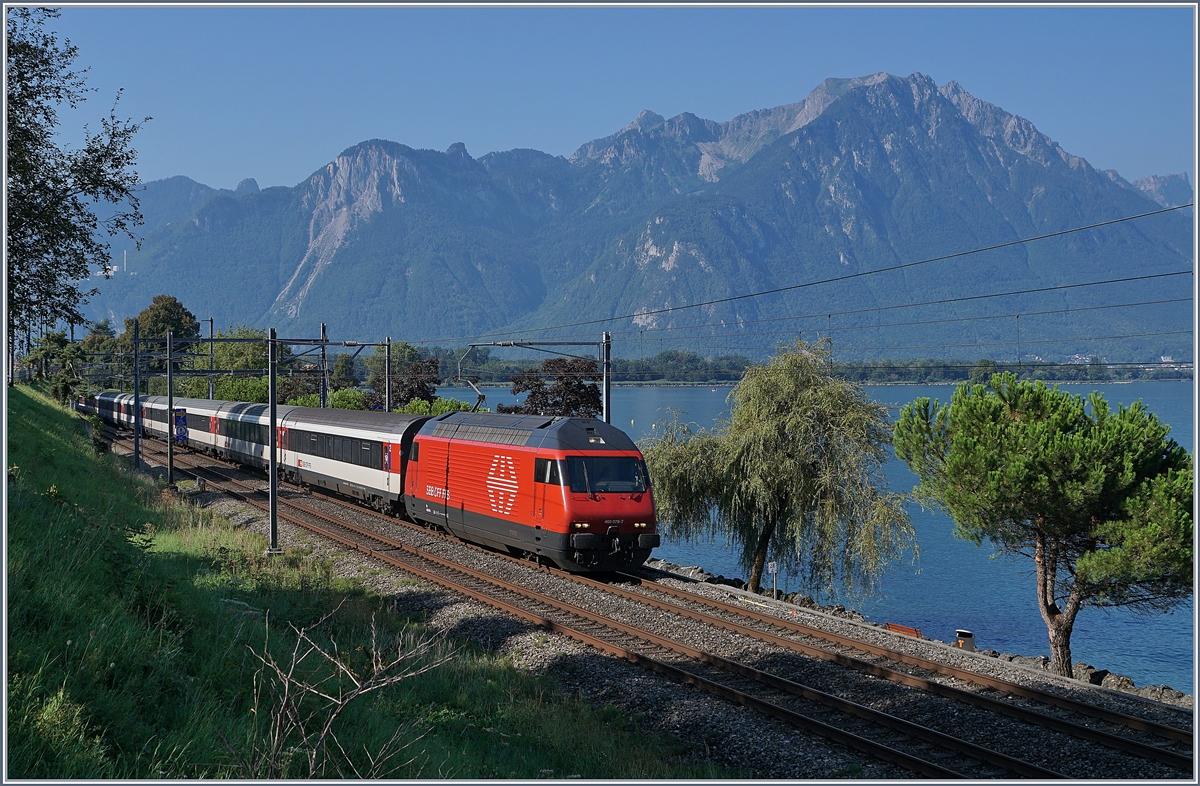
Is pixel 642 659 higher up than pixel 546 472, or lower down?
lower down

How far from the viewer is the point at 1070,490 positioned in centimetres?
1942

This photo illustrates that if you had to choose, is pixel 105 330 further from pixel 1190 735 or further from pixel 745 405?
pixel 1190 735

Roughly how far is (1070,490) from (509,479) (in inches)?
502

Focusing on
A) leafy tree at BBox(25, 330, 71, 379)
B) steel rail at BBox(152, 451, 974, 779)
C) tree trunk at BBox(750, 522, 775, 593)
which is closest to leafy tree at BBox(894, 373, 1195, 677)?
tree trunk at BBox(750, 522, 775, 593)

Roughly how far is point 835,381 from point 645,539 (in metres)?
10.5

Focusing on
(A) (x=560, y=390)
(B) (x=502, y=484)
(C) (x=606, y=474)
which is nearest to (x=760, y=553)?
(C) (x=606, y=474)

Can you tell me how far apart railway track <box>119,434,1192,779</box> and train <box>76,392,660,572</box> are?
1.26 metres

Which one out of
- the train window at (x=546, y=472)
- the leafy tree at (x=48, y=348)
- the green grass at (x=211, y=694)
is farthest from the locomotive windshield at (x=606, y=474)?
the leafy tree at (x=48, y=348)

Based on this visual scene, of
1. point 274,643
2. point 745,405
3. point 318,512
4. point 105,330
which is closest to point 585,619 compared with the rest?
point 274,643

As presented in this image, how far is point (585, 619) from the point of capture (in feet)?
60.1

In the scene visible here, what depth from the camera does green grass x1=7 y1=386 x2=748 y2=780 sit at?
25.6ft

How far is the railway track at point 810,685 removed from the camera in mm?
11516

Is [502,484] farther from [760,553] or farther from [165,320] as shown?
[165,320]

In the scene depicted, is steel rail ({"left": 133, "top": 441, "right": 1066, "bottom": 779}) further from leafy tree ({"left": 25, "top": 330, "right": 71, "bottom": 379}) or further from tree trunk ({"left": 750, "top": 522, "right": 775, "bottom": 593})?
leafy tree ({"left": 25, "top": 330, "right": 71, "bottom": 379})
